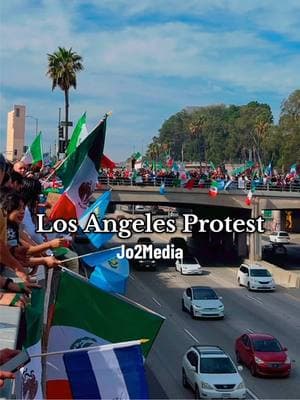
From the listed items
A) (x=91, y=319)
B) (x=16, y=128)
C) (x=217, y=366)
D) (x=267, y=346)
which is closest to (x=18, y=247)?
(x=91, y=319)

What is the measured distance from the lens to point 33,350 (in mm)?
6680

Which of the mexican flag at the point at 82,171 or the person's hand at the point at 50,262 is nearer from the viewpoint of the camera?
the person's hand at the point at 50,262

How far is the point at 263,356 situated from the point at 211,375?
10.0 feet

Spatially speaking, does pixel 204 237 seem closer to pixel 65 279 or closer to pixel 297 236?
pixel 297 236

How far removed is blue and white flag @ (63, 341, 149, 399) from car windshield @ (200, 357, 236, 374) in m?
13.0

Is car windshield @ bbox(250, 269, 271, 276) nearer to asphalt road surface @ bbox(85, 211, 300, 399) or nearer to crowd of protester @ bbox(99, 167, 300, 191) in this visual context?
asphalt road surface @ bbox(85, 211, 300, 399)

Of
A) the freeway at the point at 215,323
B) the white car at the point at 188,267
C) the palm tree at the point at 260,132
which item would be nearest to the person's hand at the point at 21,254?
the freeway at the point at 215,323

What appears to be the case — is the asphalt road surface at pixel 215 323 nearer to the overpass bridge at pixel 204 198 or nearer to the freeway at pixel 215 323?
the freeway at pixel 215 323

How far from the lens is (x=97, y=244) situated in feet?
38.6

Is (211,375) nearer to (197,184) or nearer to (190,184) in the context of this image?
(190,184)

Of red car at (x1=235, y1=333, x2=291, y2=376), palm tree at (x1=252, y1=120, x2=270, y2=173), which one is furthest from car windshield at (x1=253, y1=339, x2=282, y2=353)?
palm tree at (x1=252, y1=120, x2=270, y2=173)

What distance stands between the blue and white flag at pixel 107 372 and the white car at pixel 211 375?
12.4 metres

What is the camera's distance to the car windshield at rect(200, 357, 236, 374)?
18844 mm

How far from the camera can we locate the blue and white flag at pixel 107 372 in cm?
605
